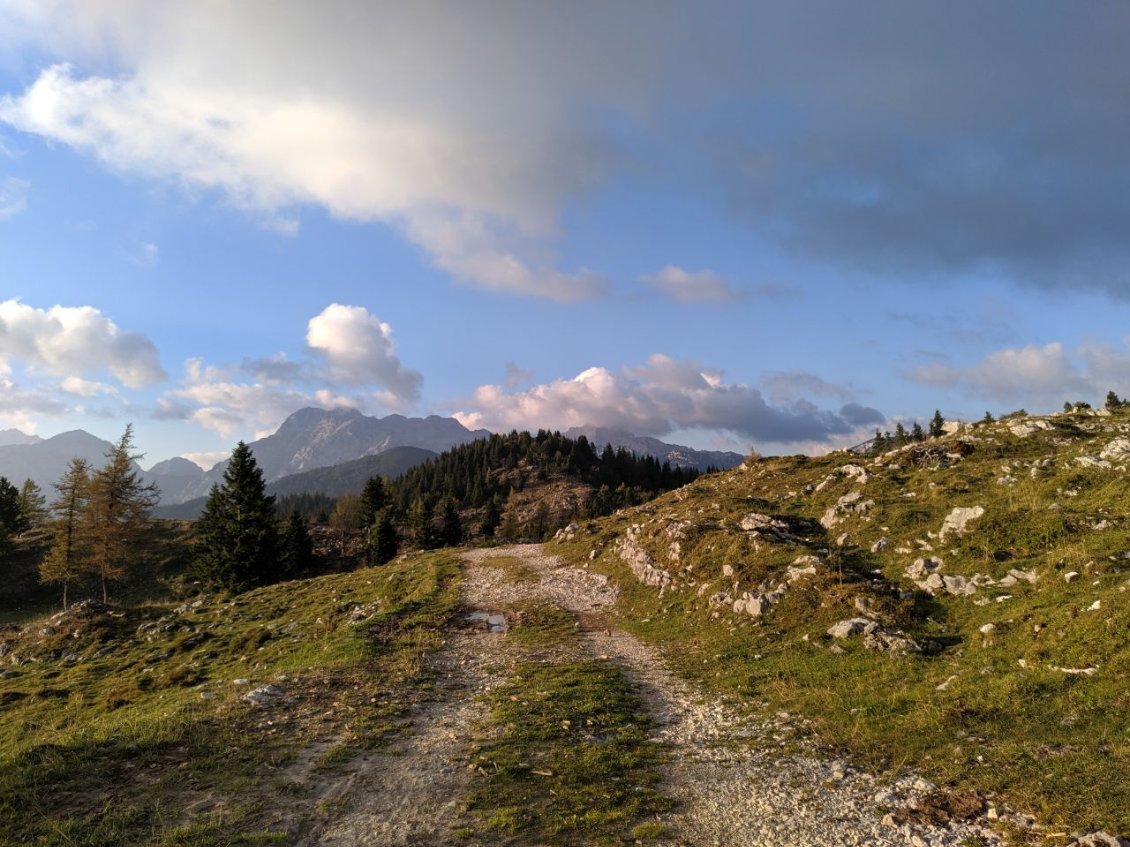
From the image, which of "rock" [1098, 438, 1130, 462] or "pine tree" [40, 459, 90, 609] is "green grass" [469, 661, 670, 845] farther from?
"pine tree" [40, 459, 90, 609]

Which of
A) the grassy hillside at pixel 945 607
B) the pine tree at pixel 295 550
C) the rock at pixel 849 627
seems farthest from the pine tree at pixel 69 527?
the rock at pixel 849 627

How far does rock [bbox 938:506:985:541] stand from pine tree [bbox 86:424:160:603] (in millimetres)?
65880

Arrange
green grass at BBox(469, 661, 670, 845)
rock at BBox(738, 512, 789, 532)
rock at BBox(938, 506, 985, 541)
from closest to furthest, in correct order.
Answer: green grass at BBox(469, 661, 670, 845) → rock at BBox(938, 506, 985, 541) → rock at BBox(738, 512, 789, 532)

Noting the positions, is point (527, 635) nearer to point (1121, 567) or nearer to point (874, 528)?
point (874, 528)

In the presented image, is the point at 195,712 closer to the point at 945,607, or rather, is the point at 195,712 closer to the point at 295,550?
the point at 945,607

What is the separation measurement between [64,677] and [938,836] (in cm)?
3618

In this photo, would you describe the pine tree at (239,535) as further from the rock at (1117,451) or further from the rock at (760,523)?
the rock at (1117,451)

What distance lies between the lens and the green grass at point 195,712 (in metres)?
9.35

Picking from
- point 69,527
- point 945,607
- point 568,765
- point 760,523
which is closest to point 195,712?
point 568,765

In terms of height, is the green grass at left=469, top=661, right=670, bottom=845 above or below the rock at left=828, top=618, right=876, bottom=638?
below

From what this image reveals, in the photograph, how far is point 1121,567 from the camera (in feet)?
55.9

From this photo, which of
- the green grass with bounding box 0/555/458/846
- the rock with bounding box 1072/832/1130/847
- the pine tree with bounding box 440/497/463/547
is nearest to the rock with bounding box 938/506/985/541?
the rock with bounding box 1072/832/1130/847

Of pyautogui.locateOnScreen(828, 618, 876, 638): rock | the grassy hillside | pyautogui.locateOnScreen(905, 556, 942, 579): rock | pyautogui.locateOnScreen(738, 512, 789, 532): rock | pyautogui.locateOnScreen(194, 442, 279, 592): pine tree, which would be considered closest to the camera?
the grassy hillside

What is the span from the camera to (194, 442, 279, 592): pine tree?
5694 cm
